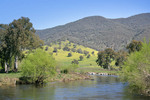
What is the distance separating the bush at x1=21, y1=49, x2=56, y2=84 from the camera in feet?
174

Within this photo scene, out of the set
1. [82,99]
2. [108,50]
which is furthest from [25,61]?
[108,50]

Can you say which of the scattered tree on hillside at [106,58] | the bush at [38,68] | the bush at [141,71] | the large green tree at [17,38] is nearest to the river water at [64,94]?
the bush at [141,71]

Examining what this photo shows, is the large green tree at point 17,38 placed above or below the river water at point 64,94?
above

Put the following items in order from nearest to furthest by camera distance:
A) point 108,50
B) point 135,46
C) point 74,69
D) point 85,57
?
1. point 74,69
2. point 135,46
3. point 108,50
4. point 85,57

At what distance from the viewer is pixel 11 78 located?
5472 cm

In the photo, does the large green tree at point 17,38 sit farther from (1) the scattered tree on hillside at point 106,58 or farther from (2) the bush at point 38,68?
(1) the scattered tree on hillside at point 106,58

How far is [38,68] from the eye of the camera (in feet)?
175

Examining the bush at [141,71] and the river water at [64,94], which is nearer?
the bush at [141,71]

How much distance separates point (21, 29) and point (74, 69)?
96.1ft

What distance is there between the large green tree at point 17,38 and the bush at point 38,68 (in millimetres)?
11910

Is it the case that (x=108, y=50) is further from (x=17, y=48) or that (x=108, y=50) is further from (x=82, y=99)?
(x=82, y=99)

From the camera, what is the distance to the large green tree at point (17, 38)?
213 feet

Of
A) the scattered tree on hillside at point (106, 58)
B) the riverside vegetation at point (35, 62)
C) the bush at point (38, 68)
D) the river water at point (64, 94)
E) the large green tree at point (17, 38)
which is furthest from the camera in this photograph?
the scattered tree on hillside at point (106, 58)

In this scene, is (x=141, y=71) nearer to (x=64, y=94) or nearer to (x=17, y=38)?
(x=64, y=94)
